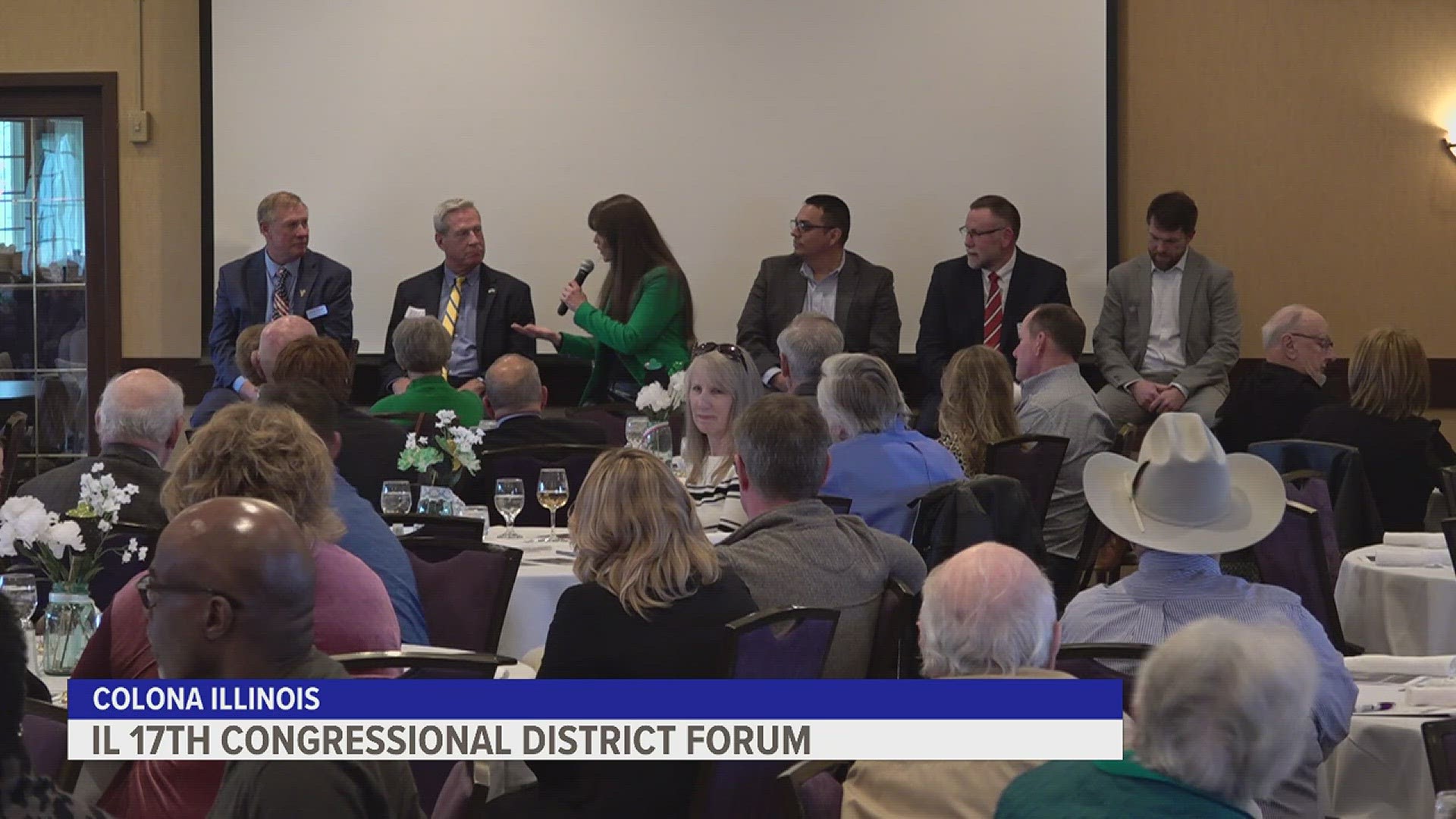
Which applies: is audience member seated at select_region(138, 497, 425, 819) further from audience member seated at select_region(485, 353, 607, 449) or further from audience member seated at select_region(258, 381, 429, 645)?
audience member seated at select_region(485, 353, 607, 449)

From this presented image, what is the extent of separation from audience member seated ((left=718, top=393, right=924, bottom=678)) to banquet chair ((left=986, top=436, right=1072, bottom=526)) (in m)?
2.01

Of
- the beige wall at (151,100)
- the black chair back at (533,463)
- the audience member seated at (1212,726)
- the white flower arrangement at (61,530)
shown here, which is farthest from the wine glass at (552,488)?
the beige wall at (151,100)

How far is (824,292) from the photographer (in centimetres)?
898

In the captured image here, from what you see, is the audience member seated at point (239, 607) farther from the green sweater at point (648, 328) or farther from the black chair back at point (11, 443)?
the green sweater at point (648, 328)

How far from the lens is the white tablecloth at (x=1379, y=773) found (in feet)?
11.3

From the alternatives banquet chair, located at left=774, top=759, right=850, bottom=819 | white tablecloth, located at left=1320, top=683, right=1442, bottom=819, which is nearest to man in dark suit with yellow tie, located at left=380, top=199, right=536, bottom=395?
white tablecloth, located at left=1320, top=683, right=1442, bottom=819

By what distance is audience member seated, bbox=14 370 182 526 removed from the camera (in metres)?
4.68

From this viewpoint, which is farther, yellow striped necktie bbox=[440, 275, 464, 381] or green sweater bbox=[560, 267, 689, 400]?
yellow striped necktie bbox=[440, 275, 464, 381]

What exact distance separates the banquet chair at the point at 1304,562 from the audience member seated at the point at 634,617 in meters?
2.16

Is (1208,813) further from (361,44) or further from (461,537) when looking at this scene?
(361,44)

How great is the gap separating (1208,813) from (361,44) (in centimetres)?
818

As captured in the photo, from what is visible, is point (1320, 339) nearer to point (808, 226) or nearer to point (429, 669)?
point (808, 226)

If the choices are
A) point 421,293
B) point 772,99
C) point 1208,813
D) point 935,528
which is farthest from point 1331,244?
point 1208,813

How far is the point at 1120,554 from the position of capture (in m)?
8.23
